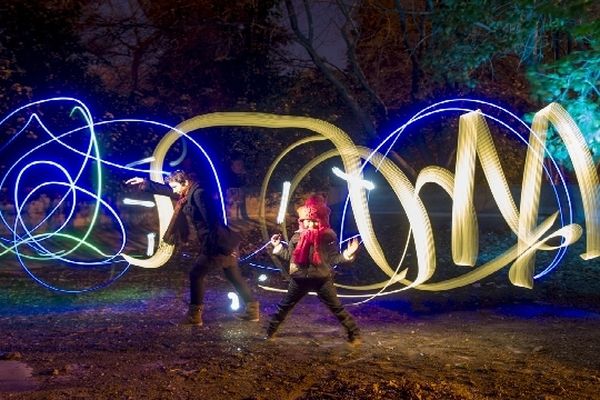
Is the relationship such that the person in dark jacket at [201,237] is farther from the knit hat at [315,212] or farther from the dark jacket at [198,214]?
the knit hat at [315,212]

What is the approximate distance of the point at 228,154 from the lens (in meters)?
18.0

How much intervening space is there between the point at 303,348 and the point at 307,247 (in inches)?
41.8

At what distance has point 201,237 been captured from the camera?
29.6 feet

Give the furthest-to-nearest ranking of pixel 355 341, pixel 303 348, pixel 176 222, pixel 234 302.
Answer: pixel 234 302 < pixel 176 222 < pixel 355 341 < pixel 303 348

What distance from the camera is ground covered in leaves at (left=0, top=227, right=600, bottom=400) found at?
250 inches

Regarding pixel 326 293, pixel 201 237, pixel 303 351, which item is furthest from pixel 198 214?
pixel 303 351

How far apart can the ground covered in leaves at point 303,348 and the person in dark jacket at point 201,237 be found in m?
0.29

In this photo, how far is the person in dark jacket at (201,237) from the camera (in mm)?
8906

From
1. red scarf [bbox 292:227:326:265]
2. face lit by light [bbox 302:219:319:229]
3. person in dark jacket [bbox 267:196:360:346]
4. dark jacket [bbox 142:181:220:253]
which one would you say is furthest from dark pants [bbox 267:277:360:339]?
dark jacket [bbox 142:181:220:253]

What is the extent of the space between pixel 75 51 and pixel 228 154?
166 inches

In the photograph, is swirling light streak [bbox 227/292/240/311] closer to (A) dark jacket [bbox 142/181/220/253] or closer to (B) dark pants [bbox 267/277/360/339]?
(A) dark jacket [bbox 142/181/220/253]

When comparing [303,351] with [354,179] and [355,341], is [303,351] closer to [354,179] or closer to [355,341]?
[355,341]

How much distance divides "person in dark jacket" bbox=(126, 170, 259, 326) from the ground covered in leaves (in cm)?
29

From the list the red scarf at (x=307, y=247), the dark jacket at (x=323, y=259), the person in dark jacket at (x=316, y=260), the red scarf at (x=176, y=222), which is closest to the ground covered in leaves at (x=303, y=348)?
the person in dark jacket at (x=316, y=260)
